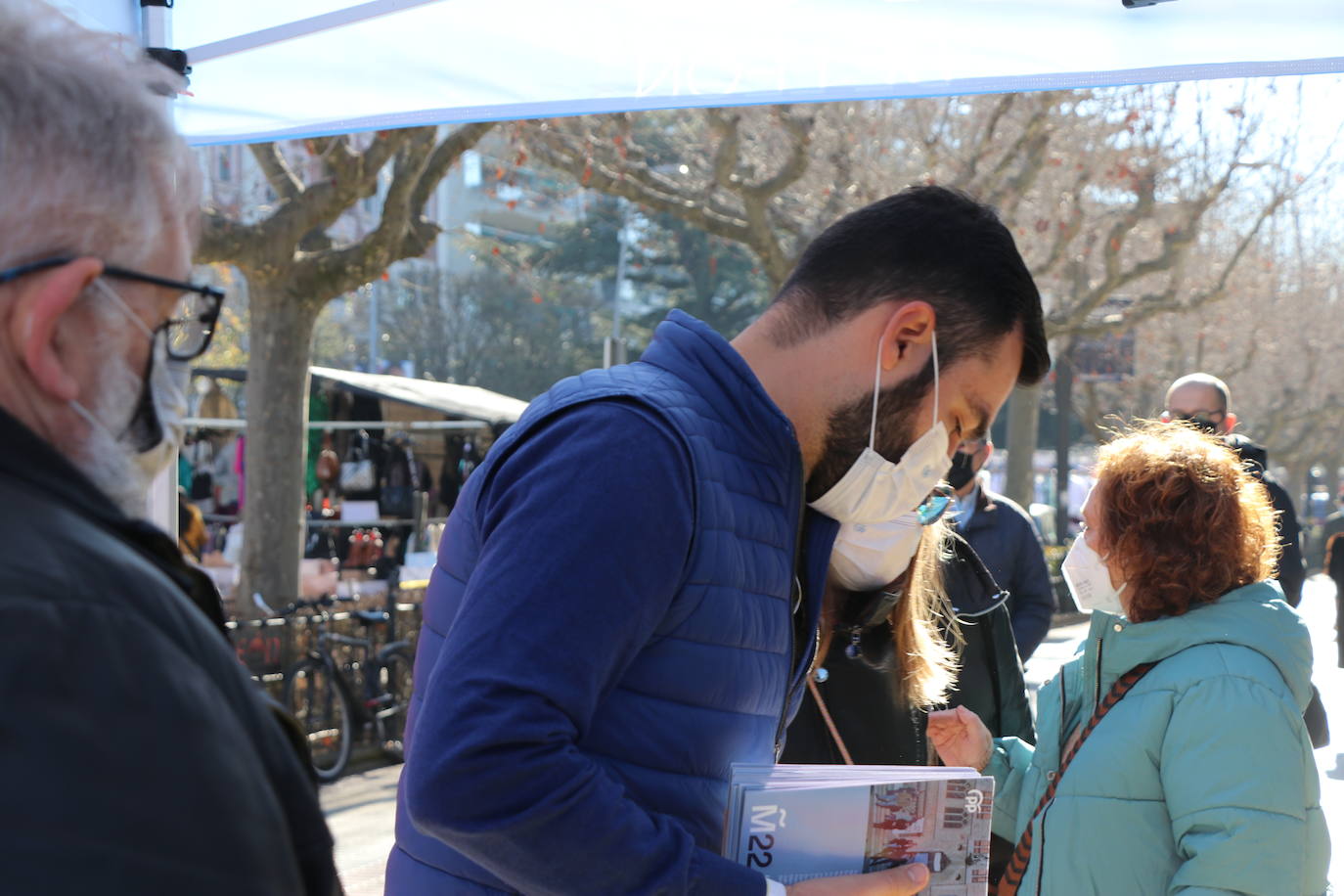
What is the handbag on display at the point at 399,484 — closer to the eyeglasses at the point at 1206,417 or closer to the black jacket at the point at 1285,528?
the black jacket at the point at 1285,528

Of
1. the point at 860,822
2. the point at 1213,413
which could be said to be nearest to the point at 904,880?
the point at 860,822

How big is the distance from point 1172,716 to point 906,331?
112 cm

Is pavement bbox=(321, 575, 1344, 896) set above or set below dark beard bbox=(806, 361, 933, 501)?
below

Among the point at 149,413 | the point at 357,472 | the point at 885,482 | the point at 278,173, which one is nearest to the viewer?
the point at 149,413

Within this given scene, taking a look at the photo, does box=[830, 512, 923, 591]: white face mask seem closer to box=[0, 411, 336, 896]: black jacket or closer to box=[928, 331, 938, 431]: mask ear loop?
box=[928, 331, 938, 431]: mask ear loop

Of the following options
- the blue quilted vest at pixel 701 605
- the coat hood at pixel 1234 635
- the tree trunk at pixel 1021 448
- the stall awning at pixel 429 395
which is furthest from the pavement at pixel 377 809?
the tree trunk at pixel 1021 448

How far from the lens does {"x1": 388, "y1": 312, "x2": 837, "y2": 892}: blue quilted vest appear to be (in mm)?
1620

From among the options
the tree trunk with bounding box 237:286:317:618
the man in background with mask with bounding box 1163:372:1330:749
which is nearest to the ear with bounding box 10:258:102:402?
the man in background with mask with bounding box 1163:372:1330:749

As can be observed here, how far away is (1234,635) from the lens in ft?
8.65

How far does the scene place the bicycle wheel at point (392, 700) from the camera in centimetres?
942

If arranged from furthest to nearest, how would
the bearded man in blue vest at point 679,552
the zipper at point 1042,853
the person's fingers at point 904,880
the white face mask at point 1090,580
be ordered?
the white face mask at point 1090,580 → the zipper at point 1042,853 → the person's fingers at point 904,880 → the bearded man in blue vest at point 679,552

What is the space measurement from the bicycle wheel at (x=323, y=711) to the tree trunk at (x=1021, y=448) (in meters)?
13.9

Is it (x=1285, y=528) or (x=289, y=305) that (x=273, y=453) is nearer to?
(x=289, y=305)

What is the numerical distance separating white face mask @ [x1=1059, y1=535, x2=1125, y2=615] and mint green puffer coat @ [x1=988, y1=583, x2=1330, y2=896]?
0.54ft
